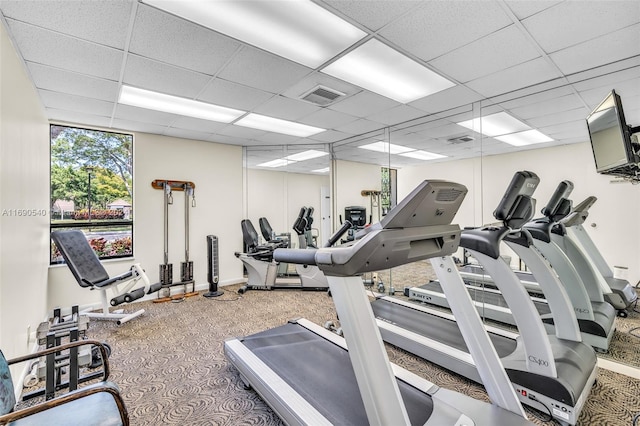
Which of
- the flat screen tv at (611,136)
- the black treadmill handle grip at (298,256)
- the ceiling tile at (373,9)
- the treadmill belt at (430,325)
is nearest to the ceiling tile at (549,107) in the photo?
the flat screen tv at (611,136)

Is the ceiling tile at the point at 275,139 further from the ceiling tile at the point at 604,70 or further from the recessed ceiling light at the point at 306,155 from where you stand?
the ceiling tile at the point at 604,70

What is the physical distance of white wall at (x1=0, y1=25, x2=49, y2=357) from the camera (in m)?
2.14

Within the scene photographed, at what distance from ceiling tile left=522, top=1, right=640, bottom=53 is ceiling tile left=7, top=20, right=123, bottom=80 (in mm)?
3381

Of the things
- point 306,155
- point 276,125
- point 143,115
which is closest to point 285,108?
point 276,125

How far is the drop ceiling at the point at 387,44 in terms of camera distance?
203cm

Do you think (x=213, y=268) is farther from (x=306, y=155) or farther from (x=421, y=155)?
(x=421, y=155)

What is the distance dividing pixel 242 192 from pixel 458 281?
200 inches

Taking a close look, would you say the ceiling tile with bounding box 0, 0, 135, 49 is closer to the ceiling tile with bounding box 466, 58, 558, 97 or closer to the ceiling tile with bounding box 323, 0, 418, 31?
the ceiling tile with bounding box 323, 0, 418, 31

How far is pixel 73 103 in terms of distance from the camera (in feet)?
11.8

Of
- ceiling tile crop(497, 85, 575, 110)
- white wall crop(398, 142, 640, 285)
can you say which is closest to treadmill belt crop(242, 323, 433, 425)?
white wall crop(398, 142, 640, 285)

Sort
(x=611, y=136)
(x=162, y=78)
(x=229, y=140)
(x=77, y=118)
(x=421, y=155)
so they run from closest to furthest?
(x=611, y=136)
(x=162, y=78)
(x=77, y=118)
(x=421, y=155)
(x=229, y=140)

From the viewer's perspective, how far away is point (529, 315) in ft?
6.58

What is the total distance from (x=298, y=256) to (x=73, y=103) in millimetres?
3949

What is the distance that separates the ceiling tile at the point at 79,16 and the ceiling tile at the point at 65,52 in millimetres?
116
